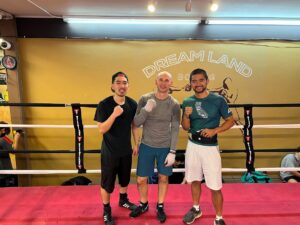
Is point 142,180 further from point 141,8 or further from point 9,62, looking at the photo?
point 9,62

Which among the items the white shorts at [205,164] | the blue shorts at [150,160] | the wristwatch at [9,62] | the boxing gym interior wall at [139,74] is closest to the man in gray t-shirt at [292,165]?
the boxing gym interior wall at [139,74]

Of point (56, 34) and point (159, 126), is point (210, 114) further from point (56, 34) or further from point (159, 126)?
point (56, 34)

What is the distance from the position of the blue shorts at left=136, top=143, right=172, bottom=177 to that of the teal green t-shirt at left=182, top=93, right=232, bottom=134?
0.35m

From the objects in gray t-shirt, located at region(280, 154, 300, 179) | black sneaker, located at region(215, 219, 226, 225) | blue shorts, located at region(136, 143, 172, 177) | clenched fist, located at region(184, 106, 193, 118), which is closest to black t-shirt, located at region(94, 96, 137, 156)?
blue shorts, located at region(136, 143, 172, 177)

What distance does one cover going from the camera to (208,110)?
78.2 inches

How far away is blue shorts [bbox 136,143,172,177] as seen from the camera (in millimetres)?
2084

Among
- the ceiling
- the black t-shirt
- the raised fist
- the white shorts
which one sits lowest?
the white shorts

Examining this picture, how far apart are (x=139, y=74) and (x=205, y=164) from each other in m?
2.48

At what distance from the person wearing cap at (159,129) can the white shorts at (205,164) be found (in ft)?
0.49

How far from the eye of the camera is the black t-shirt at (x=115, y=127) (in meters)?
1.97

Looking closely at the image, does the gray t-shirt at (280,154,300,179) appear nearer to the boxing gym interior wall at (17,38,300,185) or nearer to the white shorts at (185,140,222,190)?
the boxing gym interior wall at (17,38,300,185)

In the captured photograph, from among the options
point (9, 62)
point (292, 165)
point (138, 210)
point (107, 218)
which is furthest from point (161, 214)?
point (9, 62)

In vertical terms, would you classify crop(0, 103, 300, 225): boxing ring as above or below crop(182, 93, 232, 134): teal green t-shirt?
below

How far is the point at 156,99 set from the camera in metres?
2.04
